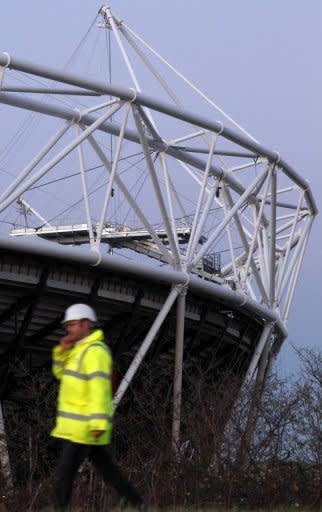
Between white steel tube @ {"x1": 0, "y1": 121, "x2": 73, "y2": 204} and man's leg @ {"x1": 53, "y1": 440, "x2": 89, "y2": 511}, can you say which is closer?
man's leg @ {"x1": 53, "y1": 440, "x2": 89, "y2": 511}

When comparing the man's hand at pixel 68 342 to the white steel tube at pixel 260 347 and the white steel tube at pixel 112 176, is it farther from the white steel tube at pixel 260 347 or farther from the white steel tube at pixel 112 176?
the white steel tube at pixel 260 347

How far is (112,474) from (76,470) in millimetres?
355

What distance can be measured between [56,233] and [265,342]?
75.0ft

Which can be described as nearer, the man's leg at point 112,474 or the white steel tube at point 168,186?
the man's leg at point 112,474

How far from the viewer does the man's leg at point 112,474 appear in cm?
1048

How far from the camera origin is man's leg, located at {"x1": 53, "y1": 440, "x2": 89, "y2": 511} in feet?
33.8

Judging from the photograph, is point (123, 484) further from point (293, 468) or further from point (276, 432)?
point (276, 432)

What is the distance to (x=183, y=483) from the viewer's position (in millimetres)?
16266

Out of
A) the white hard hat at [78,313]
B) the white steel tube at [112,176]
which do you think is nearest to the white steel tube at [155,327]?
the white steel tube at [112,176]

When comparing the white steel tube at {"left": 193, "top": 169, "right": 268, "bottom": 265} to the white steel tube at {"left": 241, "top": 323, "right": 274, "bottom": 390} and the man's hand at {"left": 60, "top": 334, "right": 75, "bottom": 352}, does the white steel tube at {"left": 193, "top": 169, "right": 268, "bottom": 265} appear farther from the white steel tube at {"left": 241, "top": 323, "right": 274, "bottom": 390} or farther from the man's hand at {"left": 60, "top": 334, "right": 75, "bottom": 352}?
the man's hand at {"left": 60, "top": 334, "right": 75, "bottom": 352}

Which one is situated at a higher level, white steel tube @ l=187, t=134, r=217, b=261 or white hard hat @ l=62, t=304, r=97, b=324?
white steel tube @ l=187, t=134, r=217, b=261

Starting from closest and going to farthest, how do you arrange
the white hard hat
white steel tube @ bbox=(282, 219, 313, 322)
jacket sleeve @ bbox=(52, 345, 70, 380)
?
the white hard hat
jacket sleeve @ bbox=(52, 345, 70, 380)
white steel tube @ bbox=(282, 219, 313, 322)

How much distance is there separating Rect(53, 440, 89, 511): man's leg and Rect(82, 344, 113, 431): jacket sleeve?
27cm

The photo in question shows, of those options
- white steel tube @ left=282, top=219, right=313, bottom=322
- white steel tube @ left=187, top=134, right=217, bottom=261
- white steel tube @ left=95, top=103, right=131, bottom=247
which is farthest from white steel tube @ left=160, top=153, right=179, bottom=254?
white steel tube @ left=282, top=219, right=313, bottom=322
